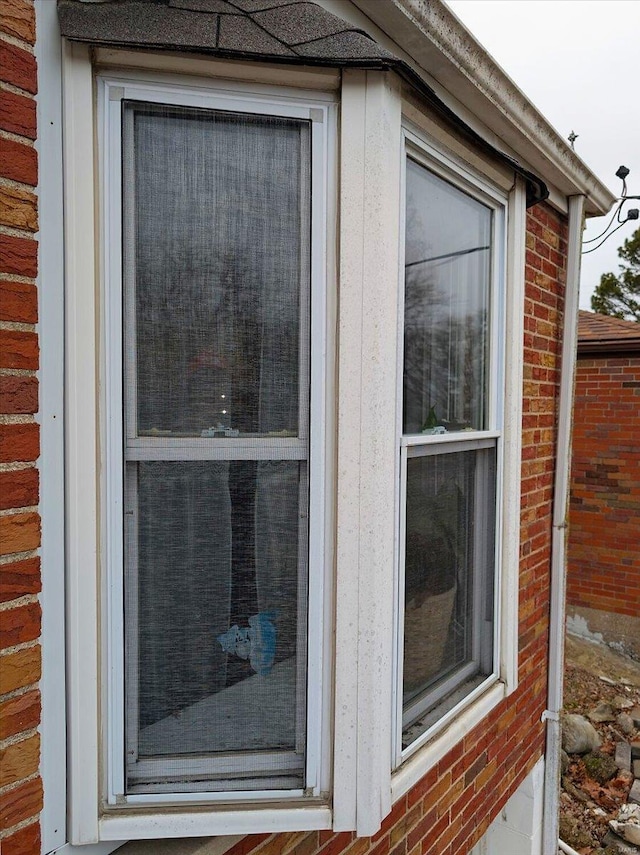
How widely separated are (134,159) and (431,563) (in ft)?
5.05

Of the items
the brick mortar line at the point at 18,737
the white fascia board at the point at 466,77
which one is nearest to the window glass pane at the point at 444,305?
the white fascia board at the point at 466,77

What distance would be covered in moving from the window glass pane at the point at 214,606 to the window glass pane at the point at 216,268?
6.2 inches

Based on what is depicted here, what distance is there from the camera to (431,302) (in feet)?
6.74

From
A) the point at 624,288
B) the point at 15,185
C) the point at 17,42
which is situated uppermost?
the point at 624,288

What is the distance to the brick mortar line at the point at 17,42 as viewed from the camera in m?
1.24

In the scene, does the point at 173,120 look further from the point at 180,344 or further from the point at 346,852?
the point at 346,852

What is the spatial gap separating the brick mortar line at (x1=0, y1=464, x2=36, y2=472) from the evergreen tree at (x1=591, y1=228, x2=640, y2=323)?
2308 centimetres

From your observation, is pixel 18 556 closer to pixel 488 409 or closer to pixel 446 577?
pixel 446 577

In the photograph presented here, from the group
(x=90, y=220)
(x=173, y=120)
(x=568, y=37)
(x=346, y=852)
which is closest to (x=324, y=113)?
(x=173, y=120)

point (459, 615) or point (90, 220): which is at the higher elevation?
point (90, 220)

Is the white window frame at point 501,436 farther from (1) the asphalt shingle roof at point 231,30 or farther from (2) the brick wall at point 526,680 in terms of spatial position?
(1) the asphalt shingle roof at point 231,30

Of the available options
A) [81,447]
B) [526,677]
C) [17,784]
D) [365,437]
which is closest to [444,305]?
[365,437]

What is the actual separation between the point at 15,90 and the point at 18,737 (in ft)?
4.59

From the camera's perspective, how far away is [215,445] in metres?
1.52
